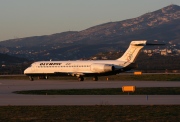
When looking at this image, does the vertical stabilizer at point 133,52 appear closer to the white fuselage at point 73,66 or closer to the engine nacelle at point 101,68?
the white fuselage at point 73,66

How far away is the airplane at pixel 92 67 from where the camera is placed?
6962 centimetres

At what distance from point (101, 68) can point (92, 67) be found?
1909 mm

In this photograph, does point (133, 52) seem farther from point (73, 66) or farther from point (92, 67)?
point (73, 66)

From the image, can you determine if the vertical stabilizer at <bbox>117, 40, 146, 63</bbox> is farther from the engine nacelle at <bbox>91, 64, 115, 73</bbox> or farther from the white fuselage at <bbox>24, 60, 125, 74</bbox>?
the engine nacelle at <bbox>91, 64, 115, 73</bbox>

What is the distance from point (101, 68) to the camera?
69.7m

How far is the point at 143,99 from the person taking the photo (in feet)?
123

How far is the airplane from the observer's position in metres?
69.6
